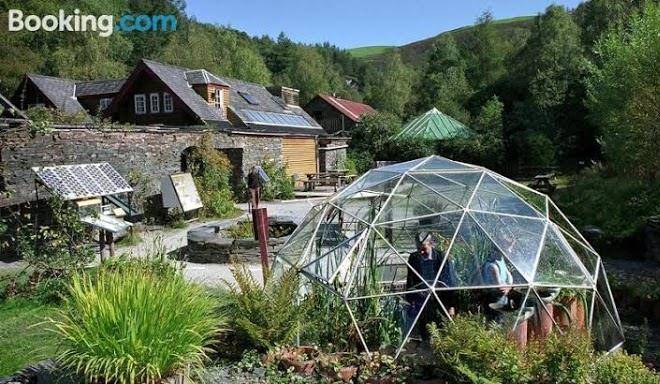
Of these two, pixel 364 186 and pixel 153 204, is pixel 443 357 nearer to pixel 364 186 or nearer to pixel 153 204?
pixel 364 186

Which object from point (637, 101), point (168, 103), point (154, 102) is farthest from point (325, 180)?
point (637, 101)

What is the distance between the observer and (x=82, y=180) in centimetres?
1356

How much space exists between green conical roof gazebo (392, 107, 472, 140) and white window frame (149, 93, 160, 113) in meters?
14.6

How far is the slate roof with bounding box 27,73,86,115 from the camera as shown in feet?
99.3

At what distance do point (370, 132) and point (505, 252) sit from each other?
104ft

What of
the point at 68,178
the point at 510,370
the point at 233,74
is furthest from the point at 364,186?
the point at 233,74

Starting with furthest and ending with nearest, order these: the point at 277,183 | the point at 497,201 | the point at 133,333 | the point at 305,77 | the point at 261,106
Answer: the point at 305,77 → the point at 261,106 → the point at 277,183 → the point at 497,201 → the point at 133,333

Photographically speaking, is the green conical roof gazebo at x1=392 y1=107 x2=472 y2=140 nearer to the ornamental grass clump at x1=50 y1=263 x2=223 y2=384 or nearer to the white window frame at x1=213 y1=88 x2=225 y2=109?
the white window frame at x1=213 y1=88 x2=225 y2=109

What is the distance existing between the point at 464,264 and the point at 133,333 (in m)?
3.40

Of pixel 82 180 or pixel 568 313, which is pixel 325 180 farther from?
pixel 568 313

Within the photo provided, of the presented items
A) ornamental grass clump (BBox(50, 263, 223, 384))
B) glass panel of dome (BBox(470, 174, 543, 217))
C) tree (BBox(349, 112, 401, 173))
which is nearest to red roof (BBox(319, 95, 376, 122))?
tree (BBox(349, 112, 401, 173))

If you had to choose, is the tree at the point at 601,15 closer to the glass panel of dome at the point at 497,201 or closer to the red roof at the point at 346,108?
the red roof at the point at 346,108

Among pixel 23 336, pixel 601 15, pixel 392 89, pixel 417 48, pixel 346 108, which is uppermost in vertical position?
pixel 417 48

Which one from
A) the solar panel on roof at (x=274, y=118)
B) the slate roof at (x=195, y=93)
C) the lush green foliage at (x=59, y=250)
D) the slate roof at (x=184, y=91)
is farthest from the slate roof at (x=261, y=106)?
the lush green foliage at (x=59, y=250)
